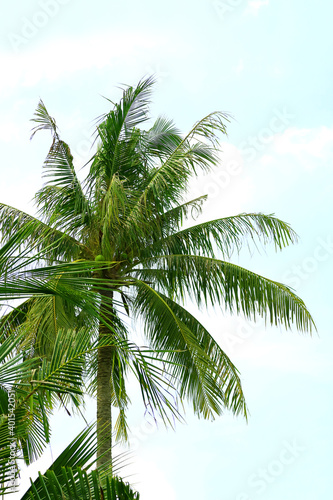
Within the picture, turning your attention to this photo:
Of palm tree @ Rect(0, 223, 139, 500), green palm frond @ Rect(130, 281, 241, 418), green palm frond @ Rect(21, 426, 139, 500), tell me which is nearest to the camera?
green palm frond @ Rect(21, 426, 139, 500)

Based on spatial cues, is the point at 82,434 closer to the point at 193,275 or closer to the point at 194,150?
the point at 193,275

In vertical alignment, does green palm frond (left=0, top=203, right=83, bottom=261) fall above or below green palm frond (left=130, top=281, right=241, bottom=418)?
above

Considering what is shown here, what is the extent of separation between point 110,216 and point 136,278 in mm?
1457

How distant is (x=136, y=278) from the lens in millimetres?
11320

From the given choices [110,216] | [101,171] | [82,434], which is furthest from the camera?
[101,171]

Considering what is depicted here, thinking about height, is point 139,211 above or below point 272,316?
above

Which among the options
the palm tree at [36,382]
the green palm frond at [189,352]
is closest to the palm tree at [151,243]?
the green palm frond at [189,352]

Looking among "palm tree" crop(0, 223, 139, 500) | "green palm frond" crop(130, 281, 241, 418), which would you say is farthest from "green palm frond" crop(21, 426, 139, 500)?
"green palm frond" crop(130, 281, 241, 418)

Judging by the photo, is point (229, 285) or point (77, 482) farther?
point (229, 285)

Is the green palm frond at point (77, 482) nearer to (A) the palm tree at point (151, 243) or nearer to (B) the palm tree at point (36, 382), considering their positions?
(B) the palm tree at point (36, 382)

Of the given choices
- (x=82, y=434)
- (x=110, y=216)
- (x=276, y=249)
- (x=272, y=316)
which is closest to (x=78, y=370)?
(x=82, y=434)

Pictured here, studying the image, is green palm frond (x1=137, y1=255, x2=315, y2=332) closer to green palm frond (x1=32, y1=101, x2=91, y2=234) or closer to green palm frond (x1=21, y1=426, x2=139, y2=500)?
green palm frond (x1=32, y1=101, x2=91, y2=234)

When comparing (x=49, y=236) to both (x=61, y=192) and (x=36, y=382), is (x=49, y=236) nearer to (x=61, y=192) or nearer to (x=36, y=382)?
(x=61, y=192)

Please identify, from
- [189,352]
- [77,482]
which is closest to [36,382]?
[77,482]
